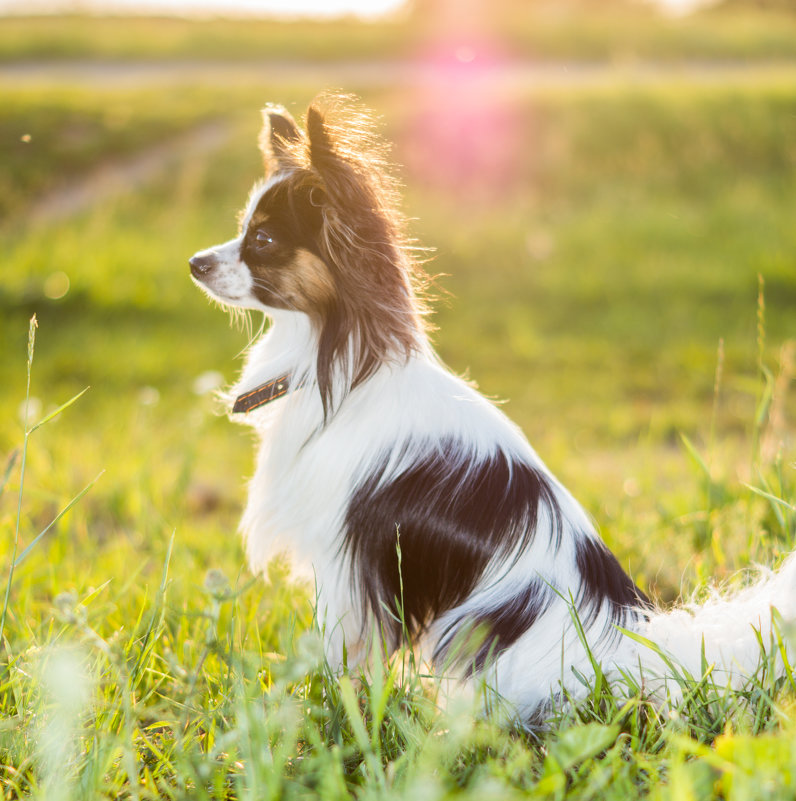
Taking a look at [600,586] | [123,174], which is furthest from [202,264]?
[123,174]

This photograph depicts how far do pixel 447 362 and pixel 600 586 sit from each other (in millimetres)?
4216

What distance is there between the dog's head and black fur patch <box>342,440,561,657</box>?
0.31 meters

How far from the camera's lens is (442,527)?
73.9 inches

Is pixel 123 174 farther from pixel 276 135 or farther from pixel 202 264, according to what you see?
pixel 202 264

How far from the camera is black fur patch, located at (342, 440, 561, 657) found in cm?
185

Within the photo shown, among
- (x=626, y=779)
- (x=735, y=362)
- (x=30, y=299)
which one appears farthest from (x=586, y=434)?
(x=30, y=299)

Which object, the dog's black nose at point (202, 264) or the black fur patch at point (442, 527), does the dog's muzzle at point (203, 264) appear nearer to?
the dog's black nose at point (202, 264)

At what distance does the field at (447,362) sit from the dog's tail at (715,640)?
0.06m

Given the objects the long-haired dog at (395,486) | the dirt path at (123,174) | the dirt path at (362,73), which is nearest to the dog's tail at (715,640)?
the long-haired dog at (395,486)

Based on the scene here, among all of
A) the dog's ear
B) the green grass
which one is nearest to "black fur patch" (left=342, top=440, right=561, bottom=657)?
the dog's ear

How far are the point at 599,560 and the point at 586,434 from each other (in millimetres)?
3112

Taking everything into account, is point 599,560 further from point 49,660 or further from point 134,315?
point 134,315

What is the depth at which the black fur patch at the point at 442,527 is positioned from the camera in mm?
1854

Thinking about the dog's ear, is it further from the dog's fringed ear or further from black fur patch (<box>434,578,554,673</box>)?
black fur patch (<box>434,578,554,673</box>)
